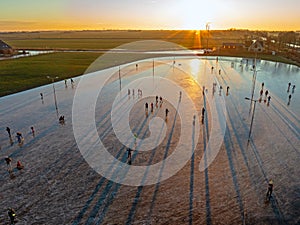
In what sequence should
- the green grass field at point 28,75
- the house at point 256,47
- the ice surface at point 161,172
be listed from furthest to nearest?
the house at point 256,47, the green grass field at point 28,75, the ice surface at point 161,172

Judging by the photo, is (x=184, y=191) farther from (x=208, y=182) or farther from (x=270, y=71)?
(x=270, y=71)

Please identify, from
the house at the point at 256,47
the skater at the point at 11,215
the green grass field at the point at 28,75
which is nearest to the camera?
the skater at the point at 11,215

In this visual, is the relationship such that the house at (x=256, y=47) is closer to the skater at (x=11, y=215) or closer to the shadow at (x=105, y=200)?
the shadow at (x=105, y=200)

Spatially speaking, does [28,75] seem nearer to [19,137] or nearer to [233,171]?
[19,137]

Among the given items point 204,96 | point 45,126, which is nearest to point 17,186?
point 45,126

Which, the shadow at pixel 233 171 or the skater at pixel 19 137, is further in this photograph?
the skater at pixel 19 137

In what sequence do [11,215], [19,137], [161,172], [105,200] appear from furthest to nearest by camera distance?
[19,137] < [161,172] < [105,200] < [11,215]

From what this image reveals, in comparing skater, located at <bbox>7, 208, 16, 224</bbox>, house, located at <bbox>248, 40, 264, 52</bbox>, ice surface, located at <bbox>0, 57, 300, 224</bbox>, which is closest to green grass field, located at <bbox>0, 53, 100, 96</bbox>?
ice surface, located at <bbox>0, 57, 300, 224</bbox>

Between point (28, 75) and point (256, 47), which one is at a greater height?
point (256, 47)

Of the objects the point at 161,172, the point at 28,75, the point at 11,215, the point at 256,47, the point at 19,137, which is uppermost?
the point at 256,47

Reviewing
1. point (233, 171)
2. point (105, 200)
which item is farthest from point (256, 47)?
point (105, 200)

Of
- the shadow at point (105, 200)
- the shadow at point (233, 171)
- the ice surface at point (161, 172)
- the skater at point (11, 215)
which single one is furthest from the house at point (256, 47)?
the skater at point (11, 215)

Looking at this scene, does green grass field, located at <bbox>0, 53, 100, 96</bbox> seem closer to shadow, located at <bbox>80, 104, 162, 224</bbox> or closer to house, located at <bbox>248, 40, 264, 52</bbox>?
shadow, located at <bbox>80, 104, 162, 224</bbox>
